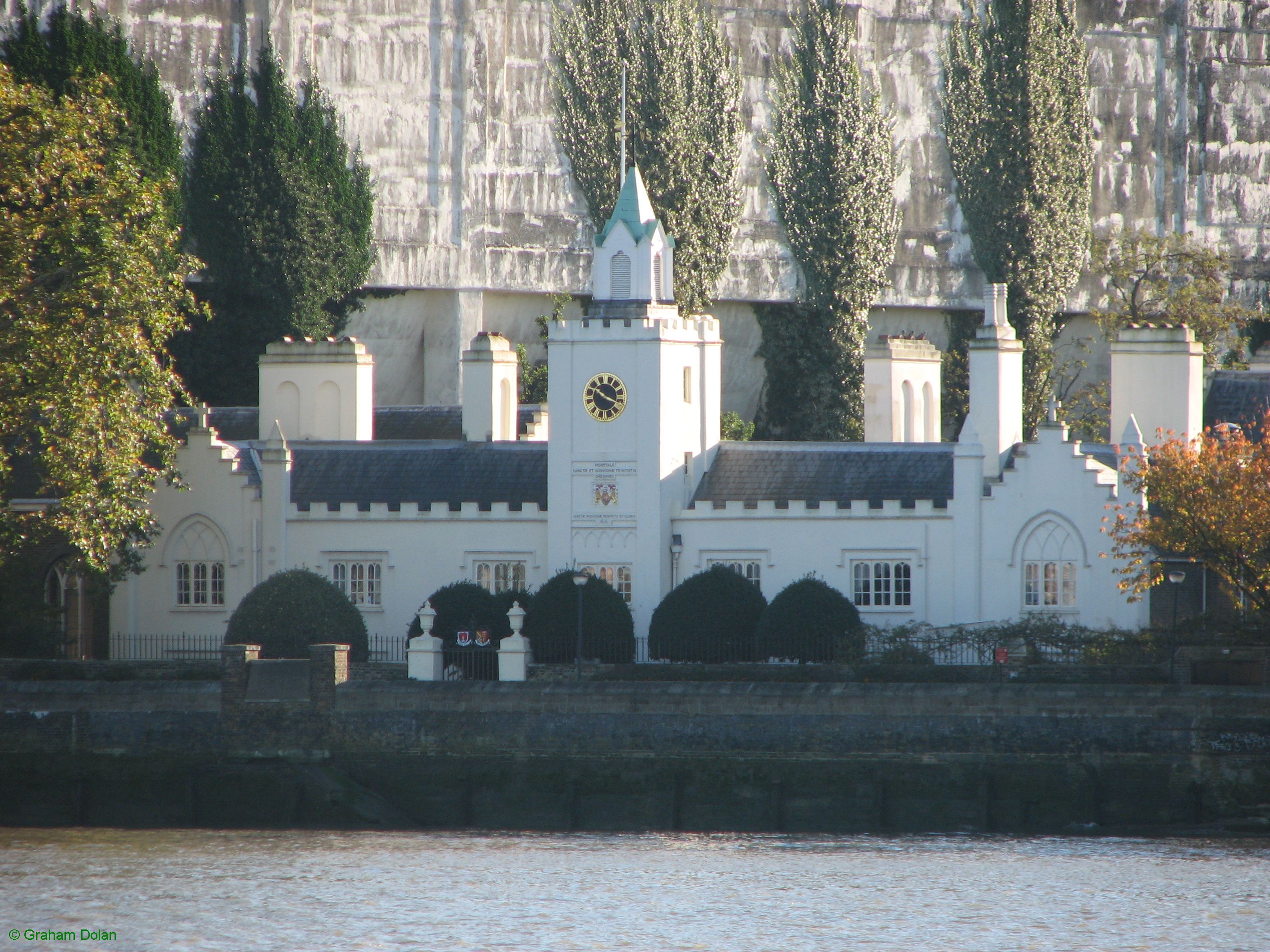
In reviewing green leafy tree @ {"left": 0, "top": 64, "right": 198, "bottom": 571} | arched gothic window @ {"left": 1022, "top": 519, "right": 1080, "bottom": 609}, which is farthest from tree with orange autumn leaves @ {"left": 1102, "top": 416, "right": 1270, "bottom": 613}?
green leafy tree @ {"left": 0, "top": 64, "right": 198, "bottom": 571}

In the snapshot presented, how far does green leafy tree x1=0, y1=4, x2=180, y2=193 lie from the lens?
217 feet

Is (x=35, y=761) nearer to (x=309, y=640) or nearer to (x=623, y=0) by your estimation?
(x=309, y=640)

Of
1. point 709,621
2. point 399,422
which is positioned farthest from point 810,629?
point 399,422

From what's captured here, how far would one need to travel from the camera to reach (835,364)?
7331 centimetres

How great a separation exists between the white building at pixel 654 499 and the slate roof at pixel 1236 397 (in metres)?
5.43

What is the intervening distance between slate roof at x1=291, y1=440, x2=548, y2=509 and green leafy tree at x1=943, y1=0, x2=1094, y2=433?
2534 cm

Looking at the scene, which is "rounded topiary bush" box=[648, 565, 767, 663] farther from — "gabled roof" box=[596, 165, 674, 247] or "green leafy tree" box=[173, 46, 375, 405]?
"green leafy tree" box=[173, 46, 375, 405]

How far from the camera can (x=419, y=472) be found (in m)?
54.3

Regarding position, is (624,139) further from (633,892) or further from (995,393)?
(633,892)

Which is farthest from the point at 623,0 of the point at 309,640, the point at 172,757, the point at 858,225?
the point at 172,757

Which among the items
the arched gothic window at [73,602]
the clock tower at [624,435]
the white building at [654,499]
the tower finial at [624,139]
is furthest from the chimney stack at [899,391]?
the arched gothic window at [73,602]

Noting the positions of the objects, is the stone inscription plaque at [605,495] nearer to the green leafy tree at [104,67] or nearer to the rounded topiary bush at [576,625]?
the rounded topiary bush at [576,625]

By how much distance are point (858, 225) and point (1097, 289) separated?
10.7 metres

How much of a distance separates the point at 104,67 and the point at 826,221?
77.8ft
